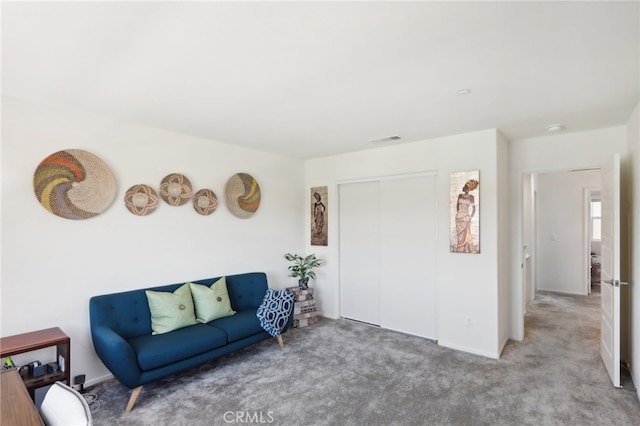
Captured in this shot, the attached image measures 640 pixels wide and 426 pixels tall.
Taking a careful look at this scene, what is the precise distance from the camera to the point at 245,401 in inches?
103

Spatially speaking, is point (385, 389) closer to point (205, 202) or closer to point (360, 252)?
point (360, 252)

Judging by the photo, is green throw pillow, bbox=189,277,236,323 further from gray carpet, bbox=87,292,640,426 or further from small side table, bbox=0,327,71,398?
small side table, bbox=0,327,71,398

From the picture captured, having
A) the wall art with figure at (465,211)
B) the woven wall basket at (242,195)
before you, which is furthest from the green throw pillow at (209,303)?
the wall art with figure at (465,211)

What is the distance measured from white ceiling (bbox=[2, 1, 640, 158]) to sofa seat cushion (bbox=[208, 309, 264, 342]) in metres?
1.96

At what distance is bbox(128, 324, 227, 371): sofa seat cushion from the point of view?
8.35 feet

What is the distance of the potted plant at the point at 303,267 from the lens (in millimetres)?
4648

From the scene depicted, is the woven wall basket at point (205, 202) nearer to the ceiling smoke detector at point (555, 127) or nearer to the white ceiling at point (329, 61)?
the white ceiling at point (329, 61)

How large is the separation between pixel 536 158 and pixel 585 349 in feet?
7.13

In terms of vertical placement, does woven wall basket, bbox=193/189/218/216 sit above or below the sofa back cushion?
above

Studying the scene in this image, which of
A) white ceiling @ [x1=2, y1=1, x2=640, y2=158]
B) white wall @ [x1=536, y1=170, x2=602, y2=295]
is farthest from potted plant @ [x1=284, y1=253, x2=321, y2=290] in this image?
white wall @ [x1=536, y1=170, x2=602, y2=295]

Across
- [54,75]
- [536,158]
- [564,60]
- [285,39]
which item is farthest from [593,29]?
[54,75]

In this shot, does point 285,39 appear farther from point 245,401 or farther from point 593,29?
point 245,401

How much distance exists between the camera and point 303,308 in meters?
4.48

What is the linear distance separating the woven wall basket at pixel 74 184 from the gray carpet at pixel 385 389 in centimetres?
156
